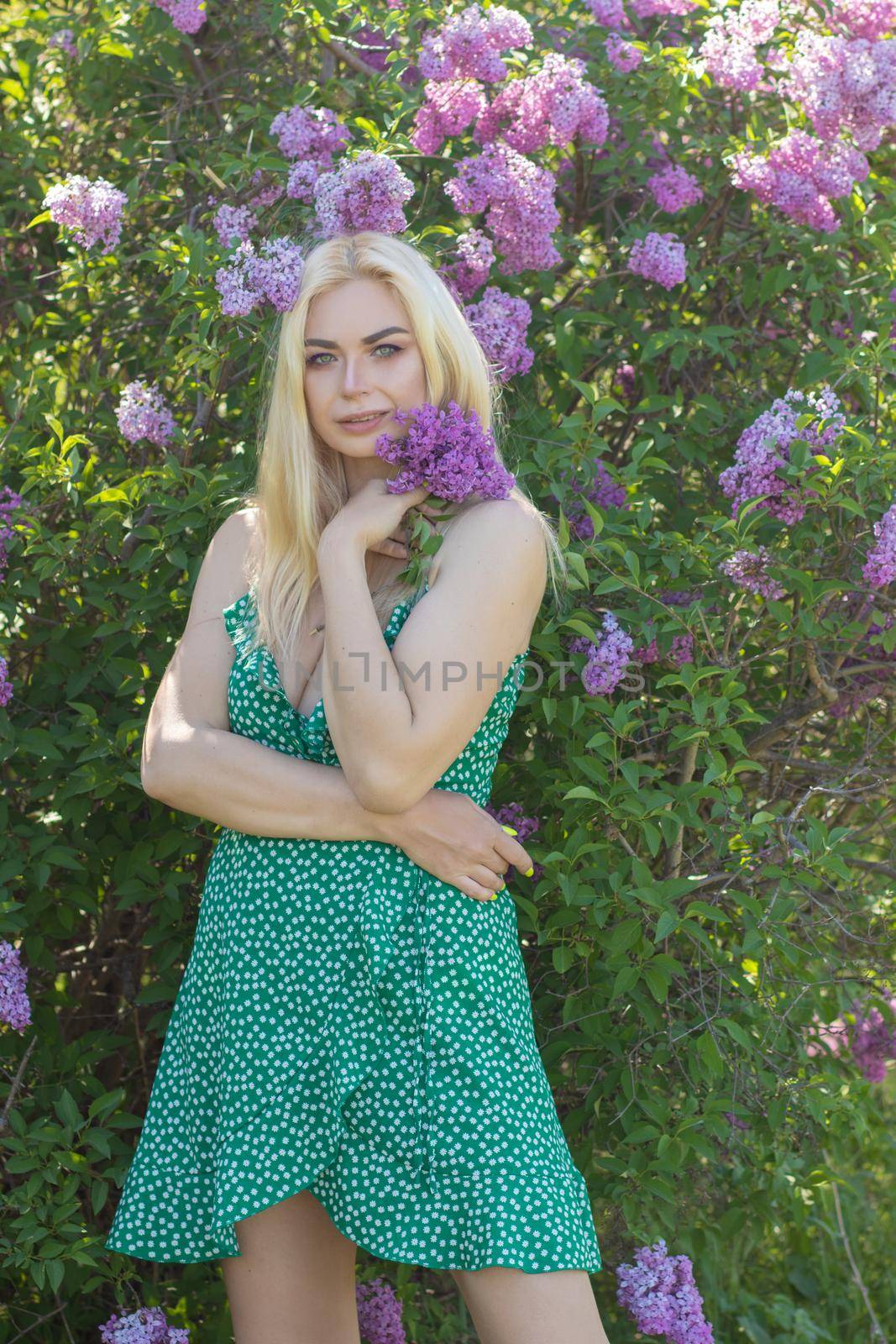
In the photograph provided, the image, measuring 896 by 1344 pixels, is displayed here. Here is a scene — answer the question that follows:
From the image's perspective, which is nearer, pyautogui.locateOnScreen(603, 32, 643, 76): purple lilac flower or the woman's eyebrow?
the woman's eyebrow

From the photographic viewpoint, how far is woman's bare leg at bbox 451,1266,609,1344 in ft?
5.92

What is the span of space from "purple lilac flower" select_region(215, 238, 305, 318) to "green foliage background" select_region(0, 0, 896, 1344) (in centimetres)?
12

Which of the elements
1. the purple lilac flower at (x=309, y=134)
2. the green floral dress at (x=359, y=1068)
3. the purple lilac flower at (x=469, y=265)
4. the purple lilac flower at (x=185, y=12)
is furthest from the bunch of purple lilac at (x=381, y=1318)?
the purple lilac flower at (x=185, y=12)

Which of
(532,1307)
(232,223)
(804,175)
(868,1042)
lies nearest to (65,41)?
(232,223)

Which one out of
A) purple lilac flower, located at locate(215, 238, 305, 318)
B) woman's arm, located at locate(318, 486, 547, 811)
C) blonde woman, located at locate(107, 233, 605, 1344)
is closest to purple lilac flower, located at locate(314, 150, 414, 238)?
purple lilac flower, located at locate(215, 238, 305, 318)

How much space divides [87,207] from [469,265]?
710mm

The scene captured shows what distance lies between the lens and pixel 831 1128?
8.54 feet

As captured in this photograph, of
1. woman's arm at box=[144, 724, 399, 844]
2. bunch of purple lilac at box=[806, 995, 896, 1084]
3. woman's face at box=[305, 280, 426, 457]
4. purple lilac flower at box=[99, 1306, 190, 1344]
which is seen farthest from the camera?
bunch of purple lilac at box=[806, 995, 896, 1084]

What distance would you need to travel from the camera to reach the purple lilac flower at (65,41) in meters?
3.11

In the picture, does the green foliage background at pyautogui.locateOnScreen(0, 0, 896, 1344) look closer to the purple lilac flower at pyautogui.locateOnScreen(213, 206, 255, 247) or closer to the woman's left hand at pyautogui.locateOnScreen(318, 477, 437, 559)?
the purple lilac flower at pyautogui.locateOnScreen(213, 206, 255, 247)

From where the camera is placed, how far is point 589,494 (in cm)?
264

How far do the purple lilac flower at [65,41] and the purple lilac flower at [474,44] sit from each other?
2.90 ft

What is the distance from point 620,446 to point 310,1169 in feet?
5.79

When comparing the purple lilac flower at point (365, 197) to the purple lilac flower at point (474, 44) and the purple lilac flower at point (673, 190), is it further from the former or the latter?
the purple lilac flower at point (673, 190)
